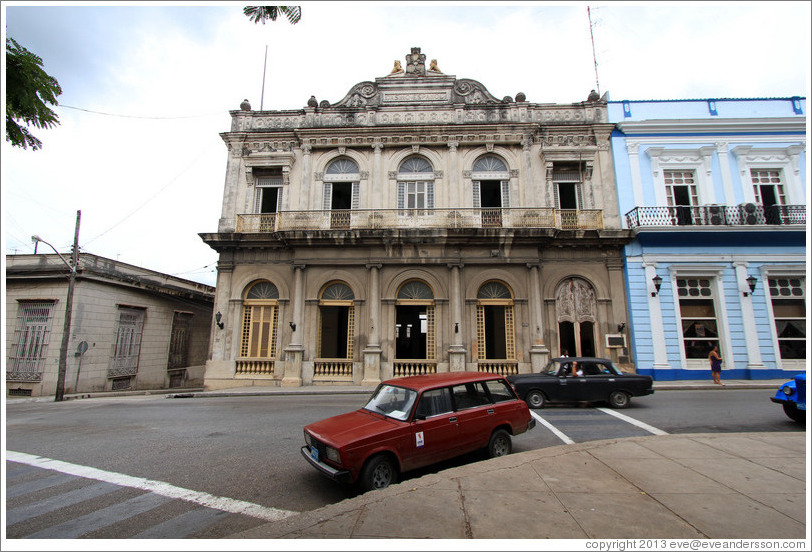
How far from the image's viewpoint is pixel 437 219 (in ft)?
55.6

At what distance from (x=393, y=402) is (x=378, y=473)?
1115mm

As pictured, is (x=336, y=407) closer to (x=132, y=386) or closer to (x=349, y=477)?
(x=349, y=477)

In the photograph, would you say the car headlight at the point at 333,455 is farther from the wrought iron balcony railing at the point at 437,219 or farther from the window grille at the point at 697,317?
the window grille at the point at 697,317

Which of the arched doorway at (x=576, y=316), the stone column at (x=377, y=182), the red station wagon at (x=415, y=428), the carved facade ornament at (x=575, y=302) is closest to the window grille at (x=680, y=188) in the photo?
the carved facade ornament at (x=575, y=302)

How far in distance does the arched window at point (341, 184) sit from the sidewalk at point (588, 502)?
574 inches

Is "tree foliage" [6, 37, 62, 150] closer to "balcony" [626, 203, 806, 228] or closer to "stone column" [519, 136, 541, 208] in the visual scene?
"stone column" [519, 136, 541, 208]

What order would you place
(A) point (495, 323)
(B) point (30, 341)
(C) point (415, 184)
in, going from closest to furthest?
(A) point (495, 323)
(B) point (30, 341)
(C) point (415, 184)

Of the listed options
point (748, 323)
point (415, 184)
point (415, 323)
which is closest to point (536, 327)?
point (415, 323)

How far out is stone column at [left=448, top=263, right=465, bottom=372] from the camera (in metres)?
15.3

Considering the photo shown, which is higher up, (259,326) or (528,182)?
(528,182)

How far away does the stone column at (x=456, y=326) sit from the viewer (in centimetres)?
1534

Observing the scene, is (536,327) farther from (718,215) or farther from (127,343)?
(127,343)

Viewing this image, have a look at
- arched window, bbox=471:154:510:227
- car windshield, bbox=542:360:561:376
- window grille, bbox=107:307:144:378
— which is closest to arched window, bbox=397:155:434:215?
arched window, bbox=471:154:510:227

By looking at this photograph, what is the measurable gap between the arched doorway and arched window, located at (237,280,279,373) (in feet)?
41.1
